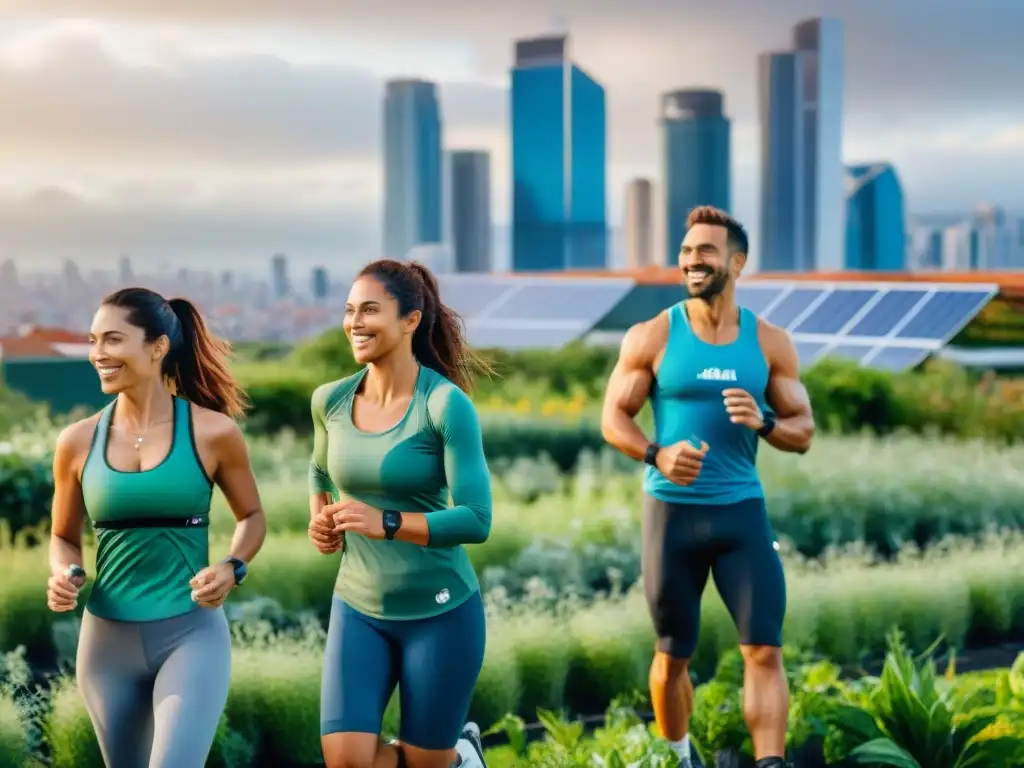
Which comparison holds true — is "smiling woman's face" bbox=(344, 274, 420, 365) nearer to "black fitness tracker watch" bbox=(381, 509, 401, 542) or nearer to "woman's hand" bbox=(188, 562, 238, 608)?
"black fitness tracker watch" bbox=(381, 509, 401, 542)

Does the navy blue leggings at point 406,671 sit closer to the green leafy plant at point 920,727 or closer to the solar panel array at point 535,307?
the green leafy plant at point 920,727

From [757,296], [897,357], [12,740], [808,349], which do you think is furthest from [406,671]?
[757,296]

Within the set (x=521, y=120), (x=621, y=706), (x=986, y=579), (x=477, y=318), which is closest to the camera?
(x=621, y=706)

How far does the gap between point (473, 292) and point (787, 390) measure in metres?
24.1

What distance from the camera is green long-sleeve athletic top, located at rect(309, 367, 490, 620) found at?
3750 millimetres

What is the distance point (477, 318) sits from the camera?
88.6 feet

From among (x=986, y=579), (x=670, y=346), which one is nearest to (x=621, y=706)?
(x=670, y=346)

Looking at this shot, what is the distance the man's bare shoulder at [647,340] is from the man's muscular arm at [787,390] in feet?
1.11

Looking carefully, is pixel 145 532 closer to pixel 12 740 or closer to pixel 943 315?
pixel 12 740

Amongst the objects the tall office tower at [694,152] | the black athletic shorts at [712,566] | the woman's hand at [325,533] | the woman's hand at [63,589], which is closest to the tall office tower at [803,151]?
the tall office tower at [694,152]

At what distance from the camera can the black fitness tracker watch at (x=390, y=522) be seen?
365 cm

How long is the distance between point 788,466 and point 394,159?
63.7 metres

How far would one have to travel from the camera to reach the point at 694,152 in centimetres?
7000

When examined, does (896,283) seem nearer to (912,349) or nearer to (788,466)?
(912,349)
